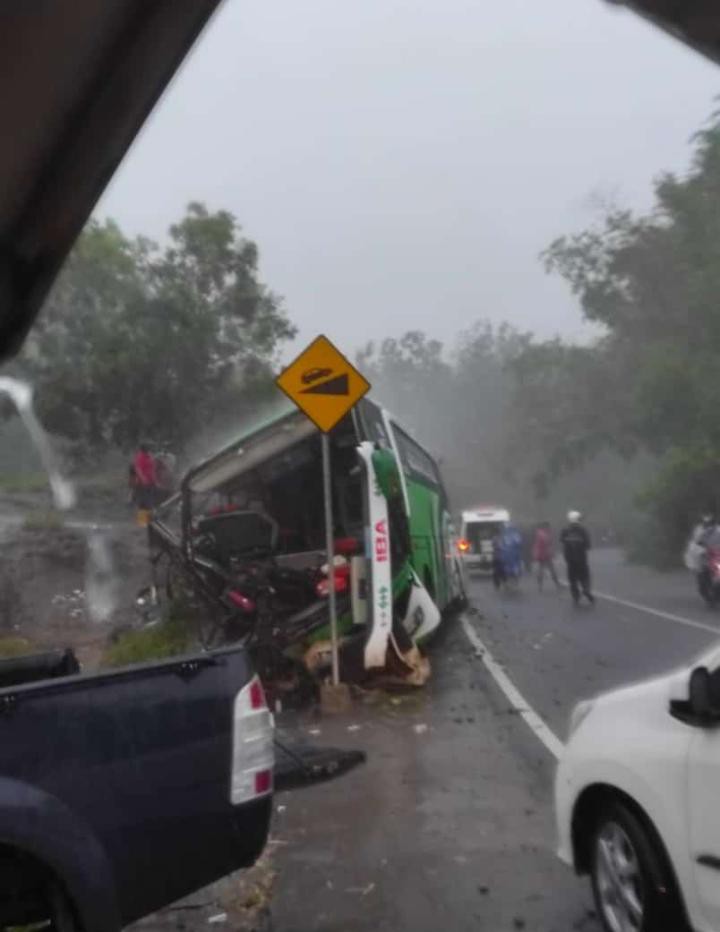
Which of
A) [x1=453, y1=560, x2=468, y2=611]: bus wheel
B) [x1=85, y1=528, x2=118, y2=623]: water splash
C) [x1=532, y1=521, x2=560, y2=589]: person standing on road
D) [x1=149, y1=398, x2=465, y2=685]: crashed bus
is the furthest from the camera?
[x1=532, y1=521, x2=560, y2=589]: person standing on road

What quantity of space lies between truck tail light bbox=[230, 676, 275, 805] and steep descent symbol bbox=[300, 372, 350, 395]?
729 centimetres

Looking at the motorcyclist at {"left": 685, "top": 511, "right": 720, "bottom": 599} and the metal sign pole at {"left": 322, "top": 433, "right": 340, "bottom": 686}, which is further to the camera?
the motorcyclist at {"left": 685, "top": 511, "right": 720, "bottom": 599}

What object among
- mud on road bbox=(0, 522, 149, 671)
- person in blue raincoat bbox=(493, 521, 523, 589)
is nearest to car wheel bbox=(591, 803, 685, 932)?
mud on road bbox=(0, 522, 149, 671)

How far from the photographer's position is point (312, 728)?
1163 cm

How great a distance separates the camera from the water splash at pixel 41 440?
69.2ft

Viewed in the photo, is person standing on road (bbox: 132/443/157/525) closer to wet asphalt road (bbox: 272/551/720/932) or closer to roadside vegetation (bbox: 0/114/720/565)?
roadside vegetation (bbox: 0/114/720/565)

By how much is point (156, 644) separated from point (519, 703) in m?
3.99

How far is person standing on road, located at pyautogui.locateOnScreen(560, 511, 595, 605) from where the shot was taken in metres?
24.5

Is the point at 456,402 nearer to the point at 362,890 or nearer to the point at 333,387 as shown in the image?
the point at 333,387

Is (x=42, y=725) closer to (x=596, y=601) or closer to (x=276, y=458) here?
(x=276, y=458)

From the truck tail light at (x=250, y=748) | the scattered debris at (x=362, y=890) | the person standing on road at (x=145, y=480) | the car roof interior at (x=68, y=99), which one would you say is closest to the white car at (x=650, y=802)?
the scattered debris at (x=362, y=890)

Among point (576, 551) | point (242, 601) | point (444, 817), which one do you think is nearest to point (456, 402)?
point (576, 551)

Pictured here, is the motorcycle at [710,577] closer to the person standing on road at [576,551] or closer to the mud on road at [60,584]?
the person standing on road at [576,551]

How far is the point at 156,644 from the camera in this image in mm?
14719
